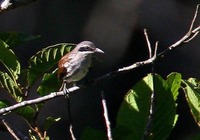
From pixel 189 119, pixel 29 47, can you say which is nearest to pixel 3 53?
pixel 29 47

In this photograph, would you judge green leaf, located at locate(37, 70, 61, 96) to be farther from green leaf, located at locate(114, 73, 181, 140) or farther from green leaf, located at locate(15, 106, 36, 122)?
green leaf, located at locate(114, 73, 181, 140)

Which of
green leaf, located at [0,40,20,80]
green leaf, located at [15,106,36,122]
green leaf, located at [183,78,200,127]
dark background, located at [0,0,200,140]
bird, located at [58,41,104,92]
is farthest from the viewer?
dark background, located at [0,0,200,140]

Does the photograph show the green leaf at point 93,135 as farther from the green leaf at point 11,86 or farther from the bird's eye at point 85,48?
the bird's eye at point 85,48

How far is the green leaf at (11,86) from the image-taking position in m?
2.57

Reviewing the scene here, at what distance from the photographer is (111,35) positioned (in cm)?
548

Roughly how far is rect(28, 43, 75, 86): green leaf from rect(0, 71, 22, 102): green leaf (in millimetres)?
73

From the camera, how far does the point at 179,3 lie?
566 cm

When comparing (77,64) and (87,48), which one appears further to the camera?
(87,48)

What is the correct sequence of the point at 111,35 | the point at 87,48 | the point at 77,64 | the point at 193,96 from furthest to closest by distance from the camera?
1. the point at 111,35
2. the point at 87,48
3. the point at 77,64
4. the point at 193,96

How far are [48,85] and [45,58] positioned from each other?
105 millimetres

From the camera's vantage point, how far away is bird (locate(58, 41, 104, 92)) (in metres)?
3.25

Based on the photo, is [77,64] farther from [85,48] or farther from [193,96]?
[193,96]

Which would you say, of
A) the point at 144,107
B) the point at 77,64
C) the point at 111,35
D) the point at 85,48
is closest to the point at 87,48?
the point at 85,48

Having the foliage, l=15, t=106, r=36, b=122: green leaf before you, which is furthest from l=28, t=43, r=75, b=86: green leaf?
l=15, t=106, r=36, b=122: green leaf
